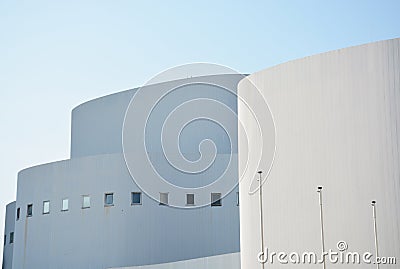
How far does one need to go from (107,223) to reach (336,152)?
1429 cm

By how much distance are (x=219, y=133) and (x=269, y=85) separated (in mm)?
13609

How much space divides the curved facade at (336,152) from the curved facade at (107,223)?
9143mm

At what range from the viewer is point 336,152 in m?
21.8

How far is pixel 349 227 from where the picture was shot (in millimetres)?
21391

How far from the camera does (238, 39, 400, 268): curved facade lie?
21047 millimetres

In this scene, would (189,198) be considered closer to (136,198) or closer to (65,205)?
(136,198)

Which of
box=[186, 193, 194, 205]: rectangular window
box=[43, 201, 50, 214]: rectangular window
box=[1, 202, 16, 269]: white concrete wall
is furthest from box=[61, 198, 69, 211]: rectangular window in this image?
box=[1, 202, 16, 269]: white concrete wall

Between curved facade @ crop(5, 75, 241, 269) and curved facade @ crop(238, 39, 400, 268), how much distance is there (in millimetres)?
9143

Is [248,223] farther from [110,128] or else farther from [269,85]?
[110,128]

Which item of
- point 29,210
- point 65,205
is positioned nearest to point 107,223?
point 65,205

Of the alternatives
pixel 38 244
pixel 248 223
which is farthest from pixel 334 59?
pixel 38 244

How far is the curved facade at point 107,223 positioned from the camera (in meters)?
32.9

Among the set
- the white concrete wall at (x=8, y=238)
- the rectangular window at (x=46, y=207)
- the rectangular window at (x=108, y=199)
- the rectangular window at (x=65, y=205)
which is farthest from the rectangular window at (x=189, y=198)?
the white concrete wall at (x=8, y=238)

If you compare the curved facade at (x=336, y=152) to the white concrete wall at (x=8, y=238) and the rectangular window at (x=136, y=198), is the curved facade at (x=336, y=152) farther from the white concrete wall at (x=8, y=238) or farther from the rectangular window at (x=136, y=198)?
the white concrete wall at (x=8, y=238)
